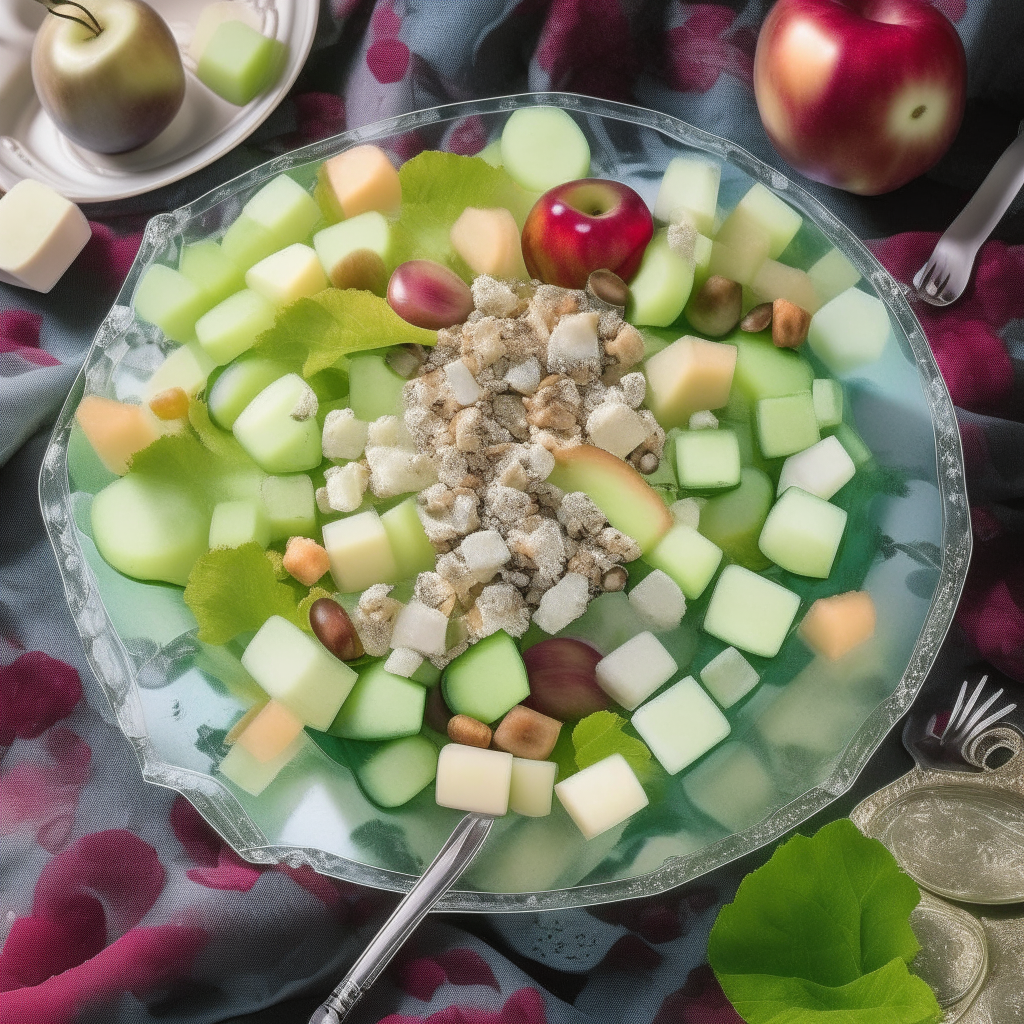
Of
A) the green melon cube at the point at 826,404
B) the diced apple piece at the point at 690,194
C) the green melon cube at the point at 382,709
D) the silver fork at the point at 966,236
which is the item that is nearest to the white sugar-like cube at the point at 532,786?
the green melon cube at the point at 382,709

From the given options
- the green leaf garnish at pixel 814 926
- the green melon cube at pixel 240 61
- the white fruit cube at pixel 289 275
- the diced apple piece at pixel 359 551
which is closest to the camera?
the green leaf garnish at pixel 814 926

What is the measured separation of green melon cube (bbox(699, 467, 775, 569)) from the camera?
111cm

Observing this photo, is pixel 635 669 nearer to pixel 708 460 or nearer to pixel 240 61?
pixel 708 460

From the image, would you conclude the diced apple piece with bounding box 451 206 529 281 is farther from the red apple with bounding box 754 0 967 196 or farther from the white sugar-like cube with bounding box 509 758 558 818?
the white sugar-like cube with bounding box 509 758 558 818

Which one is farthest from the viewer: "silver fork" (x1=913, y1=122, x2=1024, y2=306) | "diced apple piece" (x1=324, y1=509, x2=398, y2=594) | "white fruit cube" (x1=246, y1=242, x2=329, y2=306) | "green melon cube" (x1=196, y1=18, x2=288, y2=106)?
"green melon cube" (x1=196, y1=18, x2=288, y2=106)

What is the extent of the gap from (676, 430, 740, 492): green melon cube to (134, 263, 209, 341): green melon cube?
22.8 inches

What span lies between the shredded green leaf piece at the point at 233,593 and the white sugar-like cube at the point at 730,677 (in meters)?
0.43

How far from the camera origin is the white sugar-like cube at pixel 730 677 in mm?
1060

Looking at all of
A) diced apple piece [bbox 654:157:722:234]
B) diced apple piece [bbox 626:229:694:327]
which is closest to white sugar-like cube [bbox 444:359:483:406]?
diced apple piece [bbox 626:229:694:327]

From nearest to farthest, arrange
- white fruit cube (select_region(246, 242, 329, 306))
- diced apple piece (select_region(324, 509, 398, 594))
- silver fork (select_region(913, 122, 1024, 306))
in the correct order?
diced apple piece (select_region(324, 509, 398, 594)), white fruit cube (select_region(246, 242, 329, 306)), silver fork (select_region(913, 122, 1024, 306))

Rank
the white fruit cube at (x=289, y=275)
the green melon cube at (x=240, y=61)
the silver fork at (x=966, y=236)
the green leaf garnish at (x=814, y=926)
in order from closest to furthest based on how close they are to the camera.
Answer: the green leaf garnish at (x=814, y=926) < the white fruit cube at (x=289, y=275) < the silver fork at (x=966, y=236) < the green melon cube at (x=240, y=61)

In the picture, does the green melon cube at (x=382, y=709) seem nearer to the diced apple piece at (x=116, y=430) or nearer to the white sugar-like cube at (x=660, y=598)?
the white sugar-like cube at (x=660, y=598)

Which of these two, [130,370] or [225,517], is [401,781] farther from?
[130,370]

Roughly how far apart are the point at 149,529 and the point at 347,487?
0.21 meters
